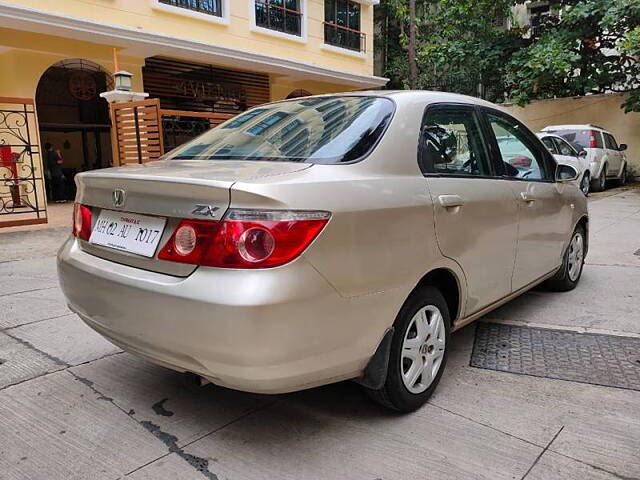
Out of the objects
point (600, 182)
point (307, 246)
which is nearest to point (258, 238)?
point (307, 246)

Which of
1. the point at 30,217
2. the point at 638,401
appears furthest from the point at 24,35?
the point at 638,401

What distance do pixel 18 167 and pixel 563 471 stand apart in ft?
36.2

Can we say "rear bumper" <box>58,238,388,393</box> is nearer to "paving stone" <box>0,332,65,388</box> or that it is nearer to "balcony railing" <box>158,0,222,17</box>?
"paving stone" <box>0,332,65,388</box>

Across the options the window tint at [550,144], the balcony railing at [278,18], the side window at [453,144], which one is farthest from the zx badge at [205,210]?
the balcony railing at [278,18]

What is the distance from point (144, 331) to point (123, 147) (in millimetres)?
8469

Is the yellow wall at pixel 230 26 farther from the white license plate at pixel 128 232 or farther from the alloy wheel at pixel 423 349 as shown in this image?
the alloy wheel at pixel 423 349

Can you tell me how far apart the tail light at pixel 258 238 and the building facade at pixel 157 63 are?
7.38 m

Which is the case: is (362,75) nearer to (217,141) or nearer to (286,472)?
(217,141)

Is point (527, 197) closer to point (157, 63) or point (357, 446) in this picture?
point (357, 446)

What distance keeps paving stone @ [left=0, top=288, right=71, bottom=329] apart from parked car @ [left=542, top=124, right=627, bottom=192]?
12423mm

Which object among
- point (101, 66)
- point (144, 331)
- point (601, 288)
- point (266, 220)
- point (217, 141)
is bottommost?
point (601, 288)

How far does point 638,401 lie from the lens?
271 centimetres

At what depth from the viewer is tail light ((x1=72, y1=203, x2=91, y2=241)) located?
105 inches

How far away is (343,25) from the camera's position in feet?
54.3
